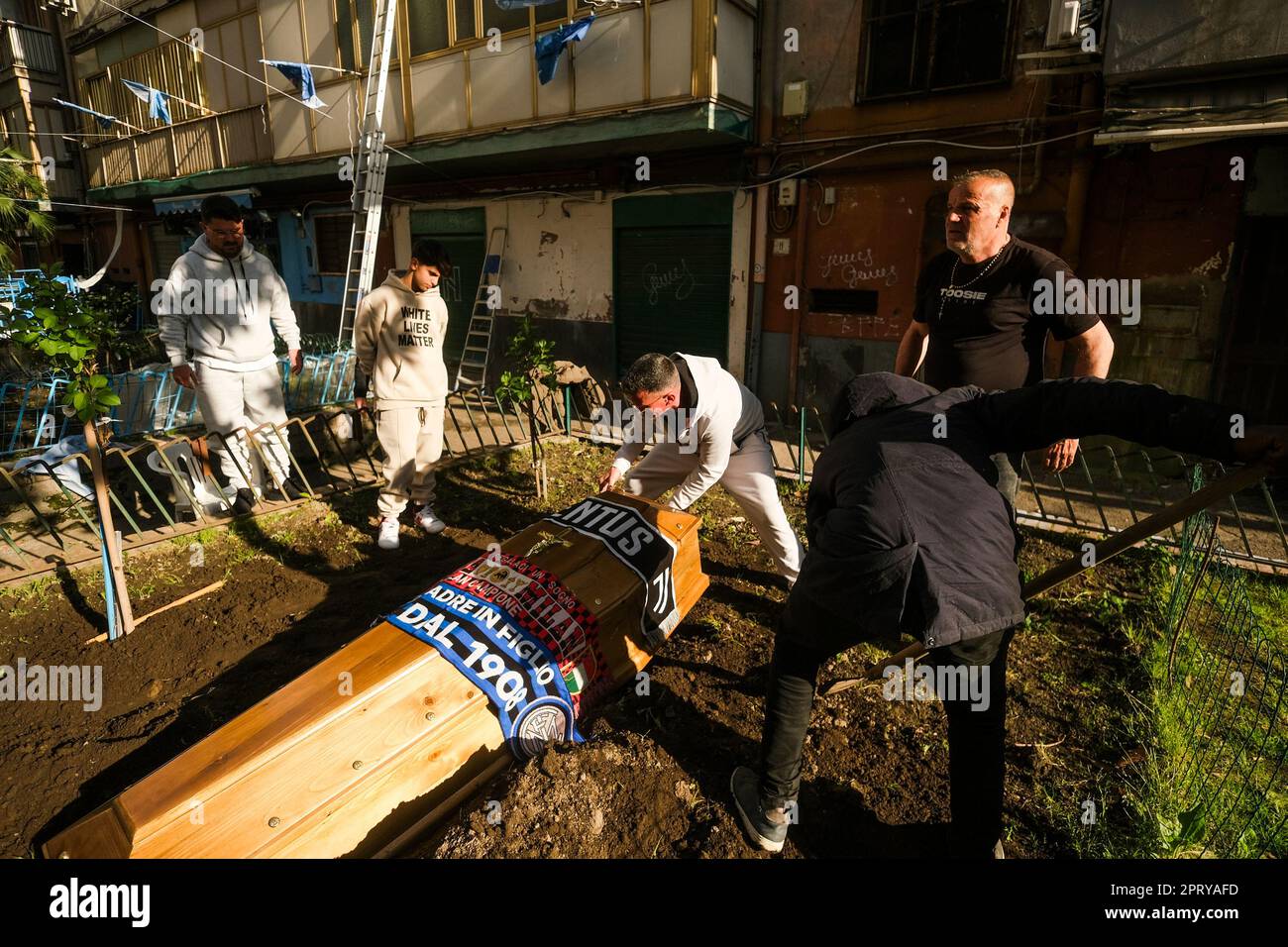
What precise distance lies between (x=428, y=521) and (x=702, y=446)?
2.73 m

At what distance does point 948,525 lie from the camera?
79.8 inches

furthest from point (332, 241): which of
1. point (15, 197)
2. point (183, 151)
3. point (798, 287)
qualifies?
point (798, 287)

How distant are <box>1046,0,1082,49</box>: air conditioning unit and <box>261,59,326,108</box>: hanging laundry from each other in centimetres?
1112

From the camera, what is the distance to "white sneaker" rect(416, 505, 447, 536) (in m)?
5.56

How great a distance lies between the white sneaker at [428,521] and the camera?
556 centimetres

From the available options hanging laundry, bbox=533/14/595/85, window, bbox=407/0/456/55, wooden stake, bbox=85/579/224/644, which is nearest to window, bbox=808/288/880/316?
hanging laundry, bbox=533/14/595/85

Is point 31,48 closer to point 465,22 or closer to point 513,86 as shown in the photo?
point 465,22

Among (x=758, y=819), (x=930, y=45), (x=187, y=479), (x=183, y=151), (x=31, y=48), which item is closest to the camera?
(x=758, y=819)

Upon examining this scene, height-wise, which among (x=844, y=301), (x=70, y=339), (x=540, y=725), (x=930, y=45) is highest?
(x=930, y=45)

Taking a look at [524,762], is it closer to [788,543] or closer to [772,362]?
[788,543]

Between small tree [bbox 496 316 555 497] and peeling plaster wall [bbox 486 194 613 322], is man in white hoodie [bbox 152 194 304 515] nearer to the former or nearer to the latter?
small tree [bbox 496 316 555 497]

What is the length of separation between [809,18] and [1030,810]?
9501mm

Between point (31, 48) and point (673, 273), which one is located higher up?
point (31, 48)

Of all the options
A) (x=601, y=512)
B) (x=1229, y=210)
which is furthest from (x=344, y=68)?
(x=1229, y=210)
